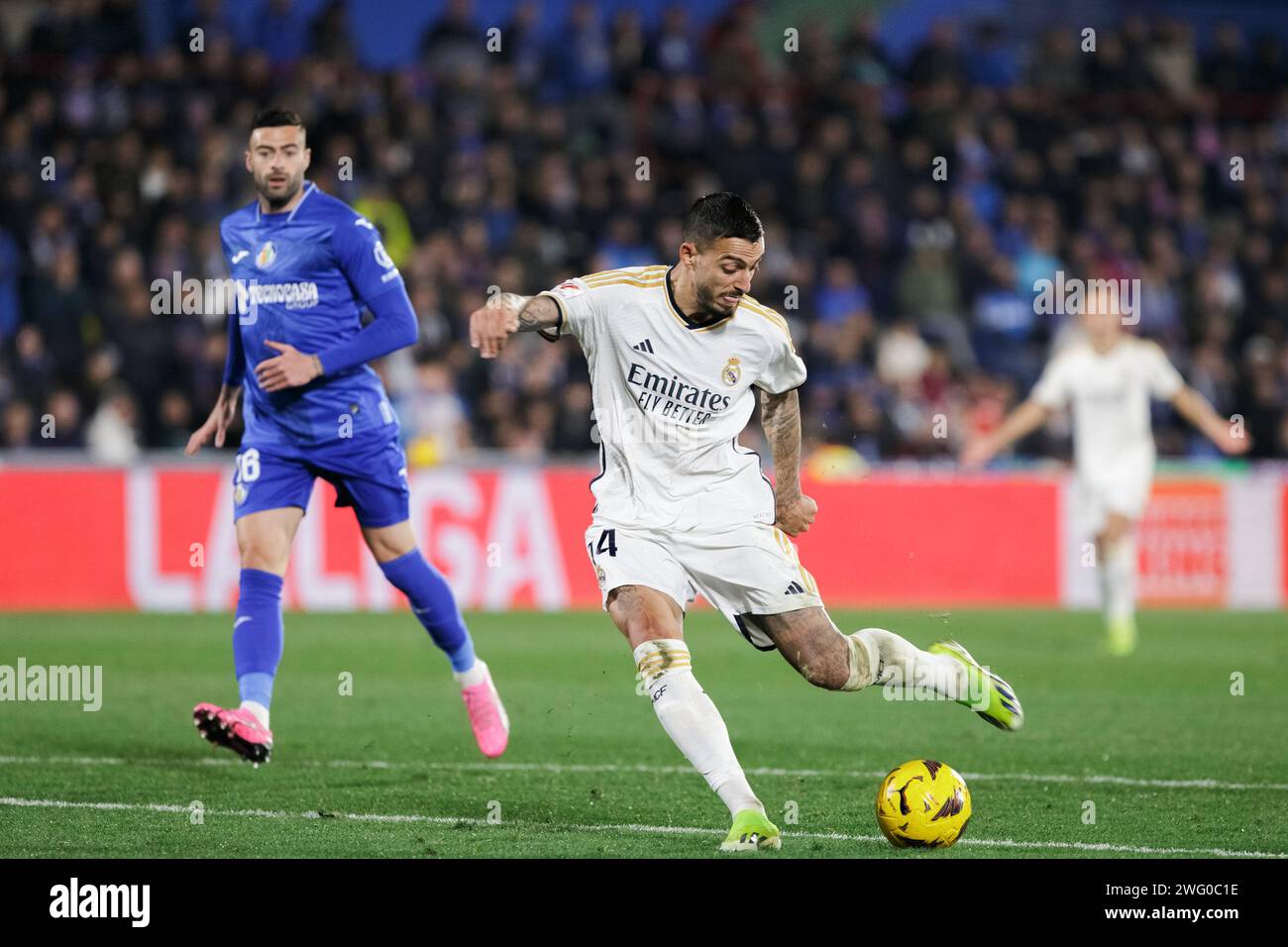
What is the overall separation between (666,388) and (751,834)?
161 centimetres

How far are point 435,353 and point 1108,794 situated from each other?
1121cm

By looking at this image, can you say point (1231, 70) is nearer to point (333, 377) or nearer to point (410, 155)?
point (410, 155)

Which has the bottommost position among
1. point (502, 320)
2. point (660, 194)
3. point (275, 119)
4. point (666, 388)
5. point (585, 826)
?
point (585, 826)

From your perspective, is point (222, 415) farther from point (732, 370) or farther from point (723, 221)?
point (723, 221)

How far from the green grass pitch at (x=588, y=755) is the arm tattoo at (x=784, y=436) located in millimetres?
821

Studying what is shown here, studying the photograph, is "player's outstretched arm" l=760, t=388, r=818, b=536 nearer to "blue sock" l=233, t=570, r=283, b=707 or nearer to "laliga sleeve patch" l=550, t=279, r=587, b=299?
"laliga sleeve patch" l=550, t=279, r=587, b=299

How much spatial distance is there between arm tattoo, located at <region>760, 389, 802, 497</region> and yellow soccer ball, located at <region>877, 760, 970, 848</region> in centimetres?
125

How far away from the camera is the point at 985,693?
706cm

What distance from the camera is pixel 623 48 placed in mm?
21172

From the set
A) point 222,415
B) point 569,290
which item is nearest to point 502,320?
point 569,290

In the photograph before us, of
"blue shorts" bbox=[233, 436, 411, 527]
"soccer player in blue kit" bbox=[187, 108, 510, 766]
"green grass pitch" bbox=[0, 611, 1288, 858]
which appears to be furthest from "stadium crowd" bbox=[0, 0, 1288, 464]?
"soccer player in blue kit" bbox=[187, 108, 510, 766]

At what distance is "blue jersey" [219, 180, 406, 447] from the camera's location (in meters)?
7.74

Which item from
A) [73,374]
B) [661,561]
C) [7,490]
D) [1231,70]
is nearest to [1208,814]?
[661,561]

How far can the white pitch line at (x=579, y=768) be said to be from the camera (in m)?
7.74
